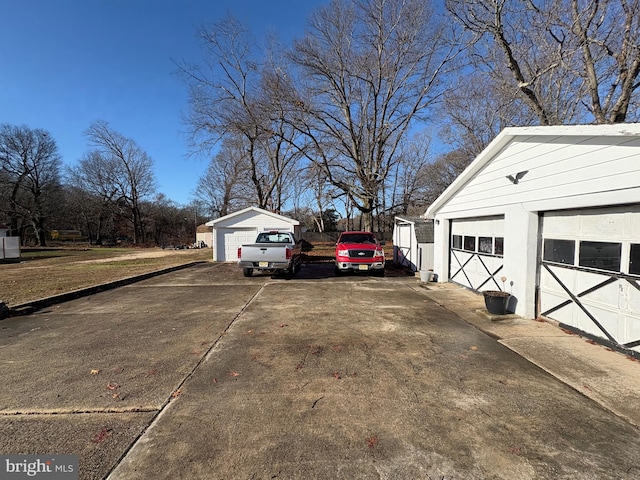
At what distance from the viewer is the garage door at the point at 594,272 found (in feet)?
13.1

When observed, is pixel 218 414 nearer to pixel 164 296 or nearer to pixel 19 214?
pixel 164 296

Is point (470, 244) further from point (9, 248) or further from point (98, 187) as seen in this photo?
point (98, 187)

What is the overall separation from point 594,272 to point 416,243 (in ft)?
25.0

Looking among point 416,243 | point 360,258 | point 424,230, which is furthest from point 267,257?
point 424,230

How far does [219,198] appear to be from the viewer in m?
45.9

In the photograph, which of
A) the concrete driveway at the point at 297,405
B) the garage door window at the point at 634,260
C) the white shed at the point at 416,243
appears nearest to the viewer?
the concrete driveway at the point at 297,405

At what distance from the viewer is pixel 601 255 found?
14.5ft

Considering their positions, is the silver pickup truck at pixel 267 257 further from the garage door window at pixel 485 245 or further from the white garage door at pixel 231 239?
the white garage door at pixel 231 239

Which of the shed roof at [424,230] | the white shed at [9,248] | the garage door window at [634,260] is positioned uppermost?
the shed roof at [424,230]

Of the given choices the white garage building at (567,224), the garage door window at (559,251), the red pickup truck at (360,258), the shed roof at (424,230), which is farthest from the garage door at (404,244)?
the garage door window at (559,251)

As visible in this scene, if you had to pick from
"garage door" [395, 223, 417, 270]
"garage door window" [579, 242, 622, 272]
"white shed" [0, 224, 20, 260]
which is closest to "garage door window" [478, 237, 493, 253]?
"garage door window" [579, 242, 622, 272]

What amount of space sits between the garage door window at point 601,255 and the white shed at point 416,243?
22.4 ft

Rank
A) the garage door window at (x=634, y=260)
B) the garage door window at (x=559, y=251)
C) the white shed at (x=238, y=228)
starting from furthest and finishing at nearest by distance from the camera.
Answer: the white shed at (x=238, y=228) < the garage door window at (x=559, y=251) < the garage door window at (x=634, y=260)

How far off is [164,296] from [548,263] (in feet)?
30.1
